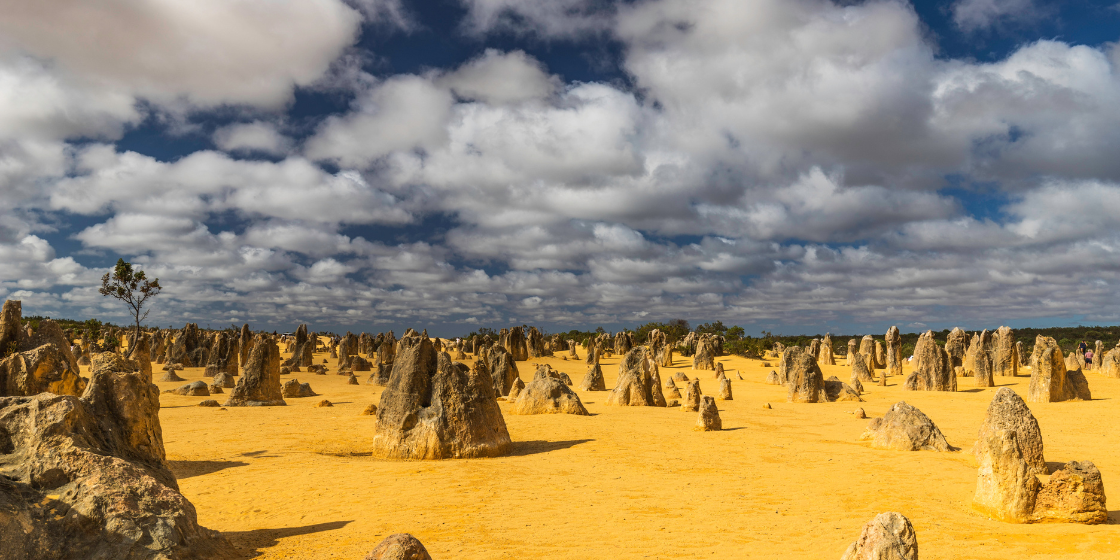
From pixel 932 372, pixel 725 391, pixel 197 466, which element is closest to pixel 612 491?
pixel 197 466

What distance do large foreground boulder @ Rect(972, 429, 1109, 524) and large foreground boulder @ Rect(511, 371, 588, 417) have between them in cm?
1279

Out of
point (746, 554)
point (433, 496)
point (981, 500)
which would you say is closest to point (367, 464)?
point (433, 496)

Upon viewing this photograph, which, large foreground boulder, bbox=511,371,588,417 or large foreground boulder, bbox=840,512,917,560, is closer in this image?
large foreground boulder, bbox=840,512,917,560

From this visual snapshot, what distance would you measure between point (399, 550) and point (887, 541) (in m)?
4.01

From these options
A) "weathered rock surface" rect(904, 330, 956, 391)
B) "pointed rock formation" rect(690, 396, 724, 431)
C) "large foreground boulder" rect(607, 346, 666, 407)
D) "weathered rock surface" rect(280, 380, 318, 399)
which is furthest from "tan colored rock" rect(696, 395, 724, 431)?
"weathered rock surface" rect(280, 380, 318, 399)

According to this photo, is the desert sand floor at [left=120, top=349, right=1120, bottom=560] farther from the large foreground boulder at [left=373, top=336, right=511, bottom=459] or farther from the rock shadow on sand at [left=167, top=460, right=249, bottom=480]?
the large foreground boulder at [left=373, top=336, right=511, bottom=459]

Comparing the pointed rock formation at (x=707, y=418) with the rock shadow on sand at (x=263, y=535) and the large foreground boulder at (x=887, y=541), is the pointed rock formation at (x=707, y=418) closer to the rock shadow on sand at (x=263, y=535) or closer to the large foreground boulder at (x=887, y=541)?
the rock shadow on sand at (x=263, y=535)

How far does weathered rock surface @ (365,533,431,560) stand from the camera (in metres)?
4.64

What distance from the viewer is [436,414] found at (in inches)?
513

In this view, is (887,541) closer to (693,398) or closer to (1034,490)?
(1034,490)

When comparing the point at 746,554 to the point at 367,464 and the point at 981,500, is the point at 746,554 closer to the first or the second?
the point at 981,500

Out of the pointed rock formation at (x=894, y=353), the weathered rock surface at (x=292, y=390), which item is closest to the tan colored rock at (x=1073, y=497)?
the weathered rock surface at (x=292, y=390)

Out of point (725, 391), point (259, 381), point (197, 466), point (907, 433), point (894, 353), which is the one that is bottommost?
point (197, 466)

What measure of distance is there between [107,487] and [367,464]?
22.3 ft
